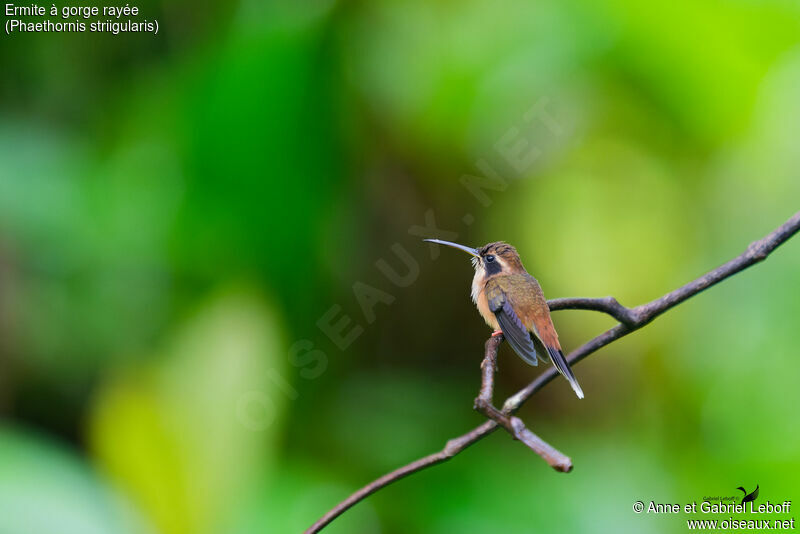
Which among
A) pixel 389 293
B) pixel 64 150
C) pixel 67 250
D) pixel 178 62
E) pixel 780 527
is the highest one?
pixel 178 62

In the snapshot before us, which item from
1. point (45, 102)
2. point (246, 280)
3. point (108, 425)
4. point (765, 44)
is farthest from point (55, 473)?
point (765, 44)

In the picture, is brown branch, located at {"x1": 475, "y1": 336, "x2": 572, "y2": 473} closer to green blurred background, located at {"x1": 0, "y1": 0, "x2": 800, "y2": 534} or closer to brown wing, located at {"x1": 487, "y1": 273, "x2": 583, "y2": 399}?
brown wing, located at {"x1": 487, "y1": 273, "x2": 583, "y2": 399}

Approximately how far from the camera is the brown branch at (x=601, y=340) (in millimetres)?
265

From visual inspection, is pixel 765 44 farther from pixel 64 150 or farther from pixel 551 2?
pixel 64 150

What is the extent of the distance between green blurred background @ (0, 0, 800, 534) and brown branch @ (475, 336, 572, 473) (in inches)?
19.8

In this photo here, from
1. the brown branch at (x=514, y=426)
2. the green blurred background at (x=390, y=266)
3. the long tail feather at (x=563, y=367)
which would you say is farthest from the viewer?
the green blurred background at (x=390, y=266)

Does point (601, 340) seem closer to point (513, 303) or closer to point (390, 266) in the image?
point (513, 303)

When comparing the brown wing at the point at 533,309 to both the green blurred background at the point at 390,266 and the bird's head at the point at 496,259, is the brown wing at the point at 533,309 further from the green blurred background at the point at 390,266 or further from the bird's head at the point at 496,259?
the green blurred background at the point at 390,266

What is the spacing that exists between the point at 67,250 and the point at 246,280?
334mm

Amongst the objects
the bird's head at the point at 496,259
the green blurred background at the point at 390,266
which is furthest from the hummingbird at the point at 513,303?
the green blurred background at the point at 390,266

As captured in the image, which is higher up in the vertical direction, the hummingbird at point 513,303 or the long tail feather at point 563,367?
the hummingbird at point 513,303

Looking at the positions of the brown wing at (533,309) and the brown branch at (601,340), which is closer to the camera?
the brown branch at (601,340)

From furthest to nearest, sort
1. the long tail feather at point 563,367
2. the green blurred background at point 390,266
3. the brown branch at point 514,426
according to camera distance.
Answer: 1. the green blurred background at point 390,266
2. the long tail feather at point 563,367
3. the brown branch at point 514,426

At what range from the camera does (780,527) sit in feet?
2.31
